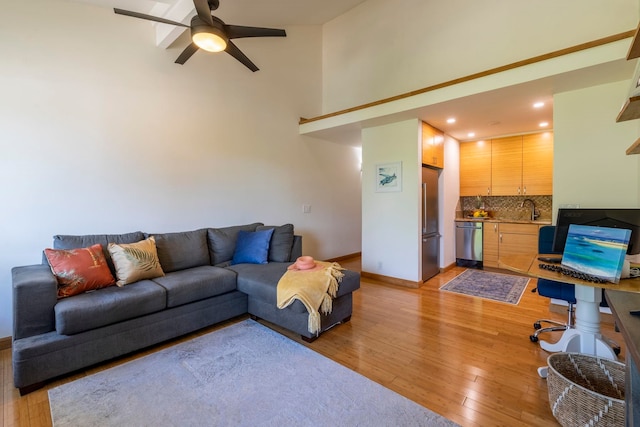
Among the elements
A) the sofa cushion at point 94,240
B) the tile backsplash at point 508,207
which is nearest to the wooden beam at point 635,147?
the sofa cushion at point 94,240

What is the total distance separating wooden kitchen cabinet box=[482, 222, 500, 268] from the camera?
16.3 feet

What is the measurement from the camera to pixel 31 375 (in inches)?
75.6

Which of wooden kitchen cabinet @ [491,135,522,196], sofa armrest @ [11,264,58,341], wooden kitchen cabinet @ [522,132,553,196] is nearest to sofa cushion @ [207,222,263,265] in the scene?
sofa armrest @ [11,264,58,341]

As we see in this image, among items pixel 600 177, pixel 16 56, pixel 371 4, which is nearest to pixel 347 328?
pixel 600 177

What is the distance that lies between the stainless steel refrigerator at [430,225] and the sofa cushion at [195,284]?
2812 mm

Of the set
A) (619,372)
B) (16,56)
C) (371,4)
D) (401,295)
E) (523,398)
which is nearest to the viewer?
(619,372)

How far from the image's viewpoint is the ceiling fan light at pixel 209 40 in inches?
90.6

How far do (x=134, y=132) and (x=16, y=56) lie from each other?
40.4 inches

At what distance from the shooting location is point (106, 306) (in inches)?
85.9

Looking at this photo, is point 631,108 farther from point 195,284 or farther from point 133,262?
point 133,262

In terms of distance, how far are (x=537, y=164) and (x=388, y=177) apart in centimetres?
266

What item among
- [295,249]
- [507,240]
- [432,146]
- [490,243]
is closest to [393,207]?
[432,146]

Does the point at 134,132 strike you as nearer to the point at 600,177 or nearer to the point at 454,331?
the point at 454,331

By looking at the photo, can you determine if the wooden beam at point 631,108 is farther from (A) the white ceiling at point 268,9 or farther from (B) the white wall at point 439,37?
(A) the white ceiling at point 268,9
